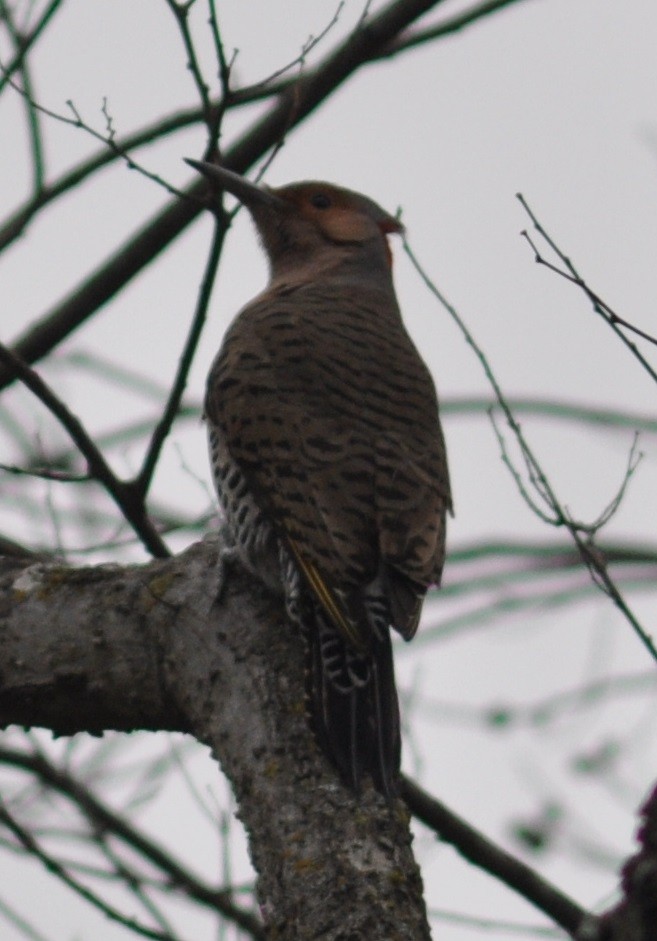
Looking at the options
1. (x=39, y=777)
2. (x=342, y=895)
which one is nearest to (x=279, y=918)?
(x=342, y=895)

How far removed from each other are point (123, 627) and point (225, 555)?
15.9 inches

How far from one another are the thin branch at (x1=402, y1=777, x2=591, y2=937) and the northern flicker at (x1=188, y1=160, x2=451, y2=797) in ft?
2.59

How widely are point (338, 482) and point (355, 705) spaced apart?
41.8 inches

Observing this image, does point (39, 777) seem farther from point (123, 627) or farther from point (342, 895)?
point (342, 895)

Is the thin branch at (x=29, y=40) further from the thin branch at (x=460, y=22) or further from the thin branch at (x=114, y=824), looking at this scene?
the thin branch at (x=114, y=824)

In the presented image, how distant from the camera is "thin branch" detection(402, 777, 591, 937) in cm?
478

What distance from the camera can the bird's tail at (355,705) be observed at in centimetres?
371

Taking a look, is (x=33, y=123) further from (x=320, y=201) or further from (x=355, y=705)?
(x=355, y=705)

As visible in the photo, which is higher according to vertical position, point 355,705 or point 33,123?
point 33,123

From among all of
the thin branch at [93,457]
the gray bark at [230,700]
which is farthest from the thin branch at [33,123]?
the gray bark at [230,700]

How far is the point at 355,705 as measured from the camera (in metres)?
3.92

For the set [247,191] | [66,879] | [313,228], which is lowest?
[66,879]

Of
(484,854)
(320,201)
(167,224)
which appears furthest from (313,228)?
(484,854)

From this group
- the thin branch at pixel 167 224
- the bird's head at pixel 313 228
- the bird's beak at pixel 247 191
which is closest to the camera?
the bird's beak at pixel 247 191
